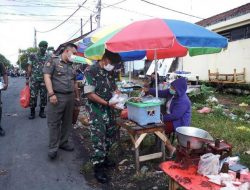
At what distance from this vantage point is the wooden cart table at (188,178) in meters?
3.16

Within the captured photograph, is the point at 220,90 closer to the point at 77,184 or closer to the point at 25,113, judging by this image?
the point at 25,113

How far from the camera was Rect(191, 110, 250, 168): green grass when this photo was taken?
6.35m

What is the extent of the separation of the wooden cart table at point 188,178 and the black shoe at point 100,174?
133cm

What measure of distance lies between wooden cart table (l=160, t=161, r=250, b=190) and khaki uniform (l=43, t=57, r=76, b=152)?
251 cm

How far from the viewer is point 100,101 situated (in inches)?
185

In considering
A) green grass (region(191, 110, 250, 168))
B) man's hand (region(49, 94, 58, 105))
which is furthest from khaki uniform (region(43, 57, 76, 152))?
green grass (region(191, 110, 250, 168))

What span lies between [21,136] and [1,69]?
1596 millimetres

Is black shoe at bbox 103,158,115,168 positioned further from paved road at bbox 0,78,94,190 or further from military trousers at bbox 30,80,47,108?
military trousers at bbox 30,80,47,108

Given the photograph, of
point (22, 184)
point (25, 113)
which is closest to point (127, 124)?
point (22, 184)

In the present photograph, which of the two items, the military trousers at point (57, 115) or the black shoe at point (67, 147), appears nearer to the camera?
the military trousers at point (57, 115)

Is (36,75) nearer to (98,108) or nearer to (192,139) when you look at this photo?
(98,108)

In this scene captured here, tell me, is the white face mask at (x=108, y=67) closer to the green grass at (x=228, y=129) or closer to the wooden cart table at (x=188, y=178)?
the wooden cart table at (x=188, y=178)

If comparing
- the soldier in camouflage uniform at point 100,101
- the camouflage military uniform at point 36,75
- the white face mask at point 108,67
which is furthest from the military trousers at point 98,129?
the camouflage military uniform at point 36,75

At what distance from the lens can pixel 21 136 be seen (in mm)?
7227
